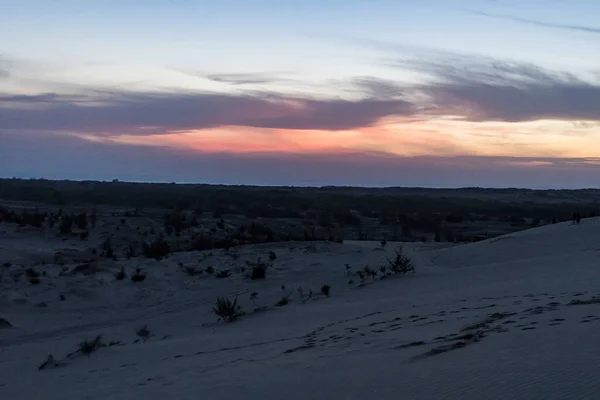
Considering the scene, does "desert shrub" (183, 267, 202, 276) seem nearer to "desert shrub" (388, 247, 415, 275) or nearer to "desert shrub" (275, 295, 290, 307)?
"desert shrub" (275, 295, 290, 307)

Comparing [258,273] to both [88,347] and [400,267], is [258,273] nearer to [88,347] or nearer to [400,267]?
[400,267]

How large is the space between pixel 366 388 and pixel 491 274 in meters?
11.7

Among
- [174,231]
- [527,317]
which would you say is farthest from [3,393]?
[174,231]

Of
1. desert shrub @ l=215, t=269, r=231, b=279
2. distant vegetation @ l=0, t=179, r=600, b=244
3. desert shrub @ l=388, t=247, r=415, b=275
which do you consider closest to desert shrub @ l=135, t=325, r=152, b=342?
desert shrub @ l=215, t=269, r=231, b=279

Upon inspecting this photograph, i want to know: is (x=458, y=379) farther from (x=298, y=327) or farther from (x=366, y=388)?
(x=298, y=327)

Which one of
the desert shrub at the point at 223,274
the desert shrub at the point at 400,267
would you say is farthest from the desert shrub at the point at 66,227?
the desert shrub at the point at 400,267

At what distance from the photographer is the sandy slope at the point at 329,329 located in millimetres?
6637

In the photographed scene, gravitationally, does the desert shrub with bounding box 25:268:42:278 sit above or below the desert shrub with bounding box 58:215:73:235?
below

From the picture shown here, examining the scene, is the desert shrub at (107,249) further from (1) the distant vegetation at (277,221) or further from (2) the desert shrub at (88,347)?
(2) the desert shrub at (88,347)

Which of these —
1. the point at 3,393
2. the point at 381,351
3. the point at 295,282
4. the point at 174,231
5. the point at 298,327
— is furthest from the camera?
the point at 174,231

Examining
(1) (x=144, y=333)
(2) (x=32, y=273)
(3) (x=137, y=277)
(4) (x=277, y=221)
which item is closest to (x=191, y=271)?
(3) (x=137, y=277)

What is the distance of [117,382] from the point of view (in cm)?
866

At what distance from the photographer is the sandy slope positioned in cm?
664

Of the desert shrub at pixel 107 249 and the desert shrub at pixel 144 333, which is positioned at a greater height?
the desert shrub at pixel 107 249
